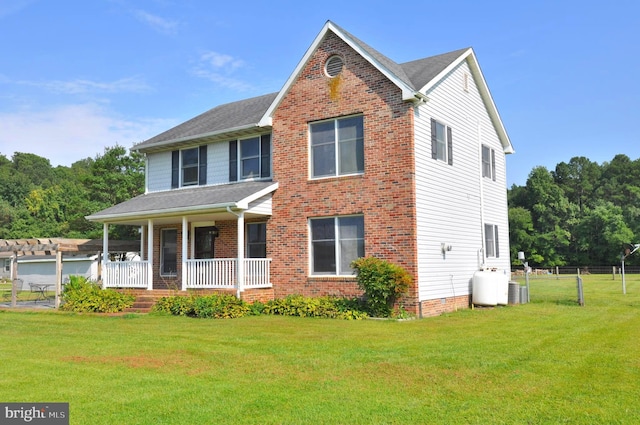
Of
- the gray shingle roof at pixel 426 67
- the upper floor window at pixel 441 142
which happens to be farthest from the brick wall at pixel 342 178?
the upper floor window at pixel 441 142

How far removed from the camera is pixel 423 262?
15.0 metres

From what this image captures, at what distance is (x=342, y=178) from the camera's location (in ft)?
52.5

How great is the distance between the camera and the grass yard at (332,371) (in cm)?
567

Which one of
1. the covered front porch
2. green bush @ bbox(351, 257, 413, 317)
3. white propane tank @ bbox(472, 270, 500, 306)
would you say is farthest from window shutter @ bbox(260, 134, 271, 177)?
white propane tank @ bbox(472, 270, 500, 306)

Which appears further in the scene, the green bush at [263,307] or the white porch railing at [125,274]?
the white porch railing at [125,274]

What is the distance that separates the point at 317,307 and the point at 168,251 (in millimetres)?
7886

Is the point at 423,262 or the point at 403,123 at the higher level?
the point at 403,123

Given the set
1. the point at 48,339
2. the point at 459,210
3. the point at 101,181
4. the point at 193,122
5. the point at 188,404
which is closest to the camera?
the point at 188,404

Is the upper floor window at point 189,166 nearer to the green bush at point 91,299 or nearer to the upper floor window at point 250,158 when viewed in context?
the upper floor window at point 250,158

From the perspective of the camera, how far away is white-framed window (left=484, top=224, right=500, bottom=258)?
19667 millimetres

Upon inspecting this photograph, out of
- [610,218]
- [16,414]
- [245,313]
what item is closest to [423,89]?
[245,313]

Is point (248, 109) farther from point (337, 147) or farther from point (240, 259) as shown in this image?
point (240, 259)

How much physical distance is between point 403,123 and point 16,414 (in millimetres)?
11848

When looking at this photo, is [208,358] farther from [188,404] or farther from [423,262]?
[423,262]
